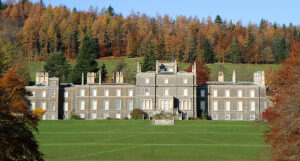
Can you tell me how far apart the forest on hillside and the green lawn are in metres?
66.5

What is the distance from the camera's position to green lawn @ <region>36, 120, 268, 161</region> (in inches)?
1254

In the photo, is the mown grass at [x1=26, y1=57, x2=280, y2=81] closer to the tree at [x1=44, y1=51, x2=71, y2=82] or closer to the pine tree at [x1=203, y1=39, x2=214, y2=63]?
the pine tree at [x1=203, y1=39, x2=214, y2=63]

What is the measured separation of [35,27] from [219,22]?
58.5 meters

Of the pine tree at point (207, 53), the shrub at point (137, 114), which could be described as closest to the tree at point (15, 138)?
the shrub at point (137, 114)

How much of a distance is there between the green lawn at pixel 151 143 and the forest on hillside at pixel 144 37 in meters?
66.5

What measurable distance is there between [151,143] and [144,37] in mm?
97568

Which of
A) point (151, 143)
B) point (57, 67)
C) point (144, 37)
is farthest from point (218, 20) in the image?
point (151, 143)

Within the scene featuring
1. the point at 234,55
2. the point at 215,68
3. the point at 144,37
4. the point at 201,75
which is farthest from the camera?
the point at 144,37

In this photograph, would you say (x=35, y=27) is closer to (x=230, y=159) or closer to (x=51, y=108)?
(x=51, y=108)

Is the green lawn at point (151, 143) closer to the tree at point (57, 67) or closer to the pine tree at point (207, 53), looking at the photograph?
the tree at point (57, 67)

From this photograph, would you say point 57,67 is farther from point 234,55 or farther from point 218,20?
point 218,20

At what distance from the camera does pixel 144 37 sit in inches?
5246

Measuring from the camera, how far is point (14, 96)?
84.8ft

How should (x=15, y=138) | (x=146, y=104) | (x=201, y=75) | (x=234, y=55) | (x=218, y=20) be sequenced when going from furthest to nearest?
1. (x=218, y=20)
2. (x=234, y=55)
3. (x=201, y=75)
4. (x=146, y=104)
5. (x=15, y=138)
